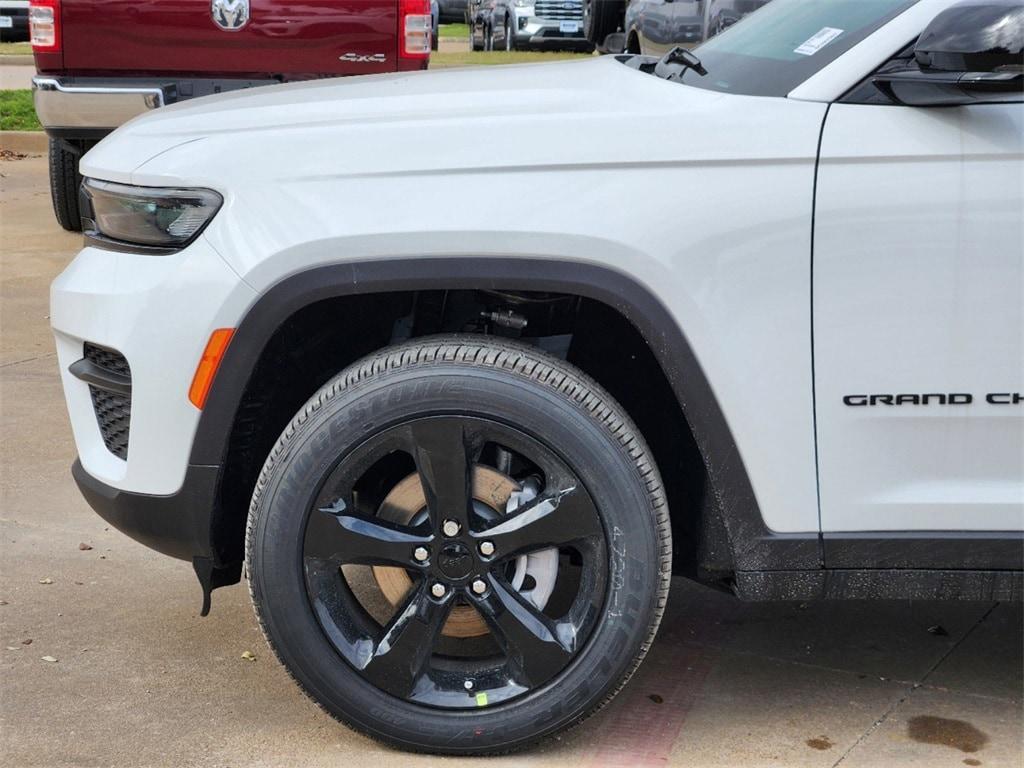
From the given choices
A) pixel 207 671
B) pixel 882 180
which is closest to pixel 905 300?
pixel 882 180

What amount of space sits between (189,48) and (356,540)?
445 cm

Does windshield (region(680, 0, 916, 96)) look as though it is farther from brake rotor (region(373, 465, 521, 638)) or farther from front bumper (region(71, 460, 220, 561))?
front bumper (region(71, 460, 220, 561))

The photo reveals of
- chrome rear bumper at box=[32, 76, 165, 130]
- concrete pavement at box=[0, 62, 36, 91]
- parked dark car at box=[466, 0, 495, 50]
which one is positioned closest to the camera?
chrome rear bumper at box=[32, 76, 165, 130]

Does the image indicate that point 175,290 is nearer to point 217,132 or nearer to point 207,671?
point 217,132

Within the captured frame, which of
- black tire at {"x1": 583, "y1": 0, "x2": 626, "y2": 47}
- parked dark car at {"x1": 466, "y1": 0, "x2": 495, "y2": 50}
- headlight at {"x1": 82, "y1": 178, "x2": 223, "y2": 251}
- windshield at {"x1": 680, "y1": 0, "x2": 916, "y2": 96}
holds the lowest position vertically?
parked dark car at {"x1": 466, "y1": 0, "x2": 495, "y2": 50}

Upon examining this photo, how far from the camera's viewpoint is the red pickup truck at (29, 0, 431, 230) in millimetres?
6504

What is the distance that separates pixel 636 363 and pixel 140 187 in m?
1.12

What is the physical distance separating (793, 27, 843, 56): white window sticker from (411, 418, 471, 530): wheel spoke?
1083 mm

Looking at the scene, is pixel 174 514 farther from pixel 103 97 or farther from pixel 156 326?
pixel 103 97

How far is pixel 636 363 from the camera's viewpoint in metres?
3.01

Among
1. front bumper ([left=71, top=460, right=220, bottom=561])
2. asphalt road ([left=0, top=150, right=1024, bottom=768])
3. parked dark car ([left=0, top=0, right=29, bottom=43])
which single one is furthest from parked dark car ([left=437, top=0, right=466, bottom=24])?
front bumper ([left=71, top=460, right=220, bottom=561])

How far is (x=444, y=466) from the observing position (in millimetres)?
2764

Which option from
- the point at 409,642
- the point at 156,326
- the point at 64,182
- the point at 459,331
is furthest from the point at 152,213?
the point at 64,182

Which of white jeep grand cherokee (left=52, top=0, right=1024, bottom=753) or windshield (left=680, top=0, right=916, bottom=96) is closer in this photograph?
white jeep grand cherokee (left=52, top=0, right=1024, bottom=753)
